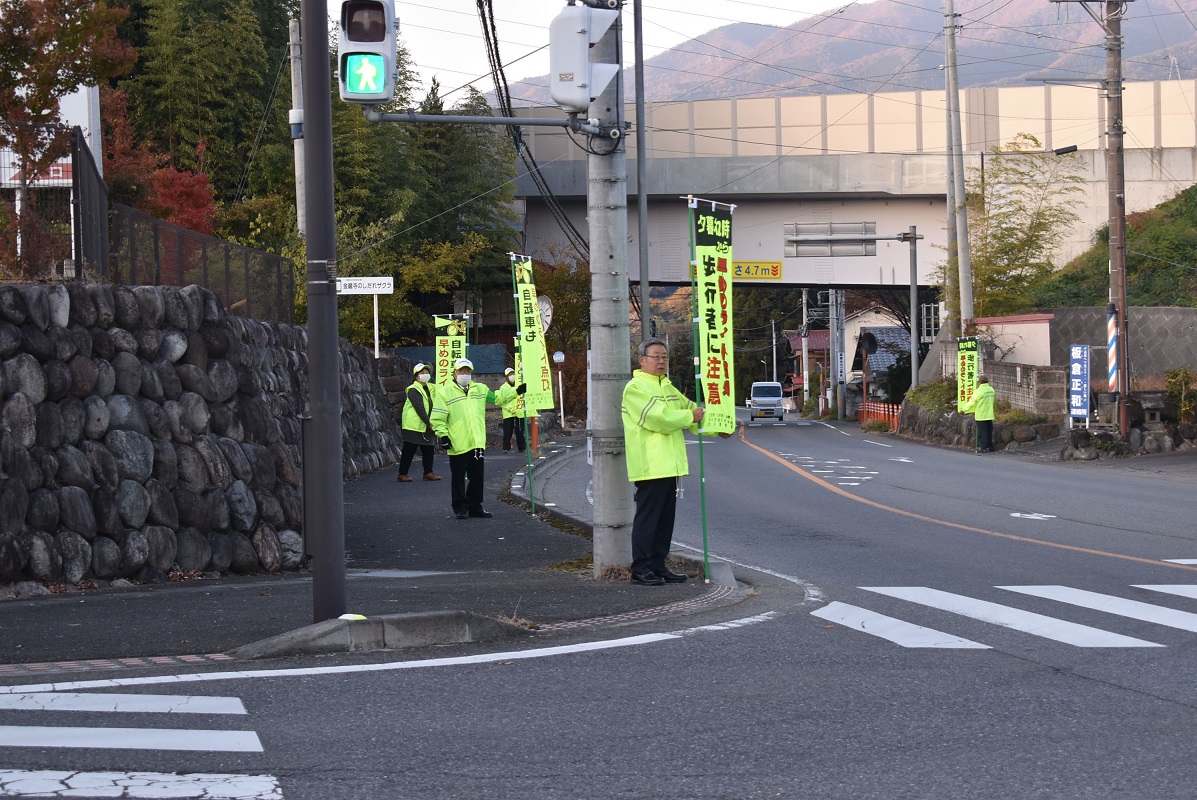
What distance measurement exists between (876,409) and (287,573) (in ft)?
147

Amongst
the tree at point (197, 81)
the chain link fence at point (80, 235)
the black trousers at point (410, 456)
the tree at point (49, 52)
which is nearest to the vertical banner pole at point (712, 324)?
the chain link fence at point (80, 235)

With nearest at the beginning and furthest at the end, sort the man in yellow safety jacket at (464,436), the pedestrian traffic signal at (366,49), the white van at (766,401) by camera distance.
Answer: the pedestrian traffic signal at (366,49) < the man in yellow safety jacket at (464,436) < the white van at (766,401)

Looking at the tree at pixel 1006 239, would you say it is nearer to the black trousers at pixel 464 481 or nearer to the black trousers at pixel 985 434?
the black trousers at pixel 985 434

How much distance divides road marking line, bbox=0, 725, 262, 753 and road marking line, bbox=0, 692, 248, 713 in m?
0.37

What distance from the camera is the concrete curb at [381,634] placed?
7504mm

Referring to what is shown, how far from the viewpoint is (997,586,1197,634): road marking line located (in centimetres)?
873

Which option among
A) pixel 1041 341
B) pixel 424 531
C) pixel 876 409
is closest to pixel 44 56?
pixel 424 531

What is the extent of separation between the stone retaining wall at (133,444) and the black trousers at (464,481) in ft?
12.7

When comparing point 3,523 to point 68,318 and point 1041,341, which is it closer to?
point 68,318

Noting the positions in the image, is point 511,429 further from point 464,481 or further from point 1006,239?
point 1006,239

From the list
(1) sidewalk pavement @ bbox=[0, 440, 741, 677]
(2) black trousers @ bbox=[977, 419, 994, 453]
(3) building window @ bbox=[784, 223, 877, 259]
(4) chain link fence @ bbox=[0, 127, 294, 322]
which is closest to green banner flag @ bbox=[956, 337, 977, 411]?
(2) black trousers @ bbox=[977, 419, 994, 453]

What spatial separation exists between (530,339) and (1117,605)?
11478 millimetres

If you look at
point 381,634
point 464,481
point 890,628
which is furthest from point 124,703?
point 464,481

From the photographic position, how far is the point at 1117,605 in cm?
945
